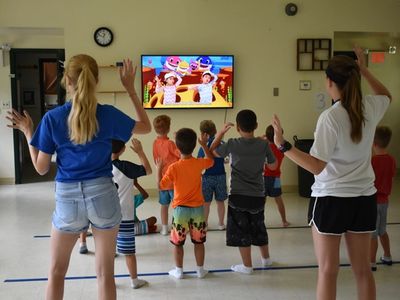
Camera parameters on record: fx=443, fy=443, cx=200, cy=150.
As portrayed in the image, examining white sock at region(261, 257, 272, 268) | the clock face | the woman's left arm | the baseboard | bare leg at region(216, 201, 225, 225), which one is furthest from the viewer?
the baseboard

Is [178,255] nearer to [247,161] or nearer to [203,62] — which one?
[247,161]

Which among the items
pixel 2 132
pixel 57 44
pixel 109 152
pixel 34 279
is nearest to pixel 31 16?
pixel 57 44

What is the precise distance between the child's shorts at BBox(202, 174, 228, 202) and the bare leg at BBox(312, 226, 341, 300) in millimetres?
2167

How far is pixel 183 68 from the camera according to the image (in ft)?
19.7

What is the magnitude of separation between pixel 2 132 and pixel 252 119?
5268mm

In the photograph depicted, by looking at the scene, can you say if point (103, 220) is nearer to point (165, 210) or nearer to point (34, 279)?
point (34, 279)

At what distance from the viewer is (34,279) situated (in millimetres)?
3260

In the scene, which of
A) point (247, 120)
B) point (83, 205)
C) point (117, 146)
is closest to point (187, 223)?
point (117, 146)

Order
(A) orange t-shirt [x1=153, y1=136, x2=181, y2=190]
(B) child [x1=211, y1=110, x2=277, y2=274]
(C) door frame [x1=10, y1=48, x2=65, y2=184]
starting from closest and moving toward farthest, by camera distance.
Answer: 1. (B) child [x1=211, y1=110, x2=277, y2=274]
2. (A) orange t-shirt [x1=153, y1=136, x2=181, y2=190]
3. (C) door frame [x1=10, y1=48, x2=65, y2=184]

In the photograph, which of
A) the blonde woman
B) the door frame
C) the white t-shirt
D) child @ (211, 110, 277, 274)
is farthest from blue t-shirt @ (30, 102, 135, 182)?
the door frame

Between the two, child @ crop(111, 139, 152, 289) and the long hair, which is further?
child @ crop(111, 139, 152, 289)

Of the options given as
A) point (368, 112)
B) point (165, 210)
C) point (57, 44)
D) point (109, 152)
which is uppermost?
point (57, 44)

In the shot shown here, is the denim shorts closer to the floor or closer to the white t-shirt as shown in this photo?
the white t-shirt

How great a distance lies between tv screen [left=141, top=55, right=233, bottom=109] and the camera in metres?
5.98
